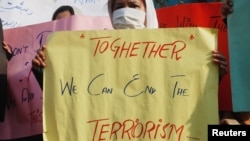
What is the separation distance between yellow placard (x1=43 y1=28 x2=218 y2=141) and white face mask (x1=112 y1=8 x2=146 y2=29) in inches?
9.8

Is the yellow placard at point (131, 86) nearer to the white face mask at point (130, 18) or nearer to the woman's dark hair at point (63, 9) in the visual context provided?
the white face mask at point (130, 18)

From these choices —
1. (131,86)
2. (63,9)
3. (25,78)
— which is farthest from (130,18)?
(63,9)

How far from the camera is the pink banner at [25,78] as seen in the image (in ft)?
13.1

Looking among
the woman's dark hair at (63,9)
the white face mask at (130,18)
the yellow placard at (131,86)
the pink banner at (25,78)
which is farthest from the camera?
the woman's dark hair at (63,9)

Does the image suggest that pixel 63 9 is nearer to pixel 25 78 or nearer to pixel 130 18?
pixel 25 78

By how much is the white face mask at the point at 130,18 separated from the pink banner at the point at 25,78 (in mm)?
495

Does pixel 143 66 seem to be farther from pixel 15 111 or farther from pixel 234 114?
pixel 15 111

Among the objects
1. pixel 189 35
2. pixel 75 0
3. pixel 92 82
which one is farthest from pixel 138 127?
pixel 75 0

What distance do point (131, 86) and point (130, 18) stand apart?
0.48 m

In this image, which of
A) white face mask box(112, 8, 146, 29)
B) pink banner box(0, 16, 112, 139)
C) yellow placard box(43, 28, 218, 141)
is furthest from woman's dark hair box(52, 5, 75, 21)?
yellow placard box(43, 28, 218, 141)

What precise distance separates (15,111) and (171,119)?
3.84 ft

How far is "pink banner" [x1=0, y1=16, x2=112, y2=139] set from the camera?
3.99 meters

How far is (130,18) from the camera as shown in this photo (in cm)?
364

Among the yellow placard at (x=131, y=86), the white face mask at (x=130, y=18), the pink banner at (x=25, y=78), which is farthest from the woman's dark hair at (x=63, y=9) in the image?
the yellow placard at (x=131, y=86)
